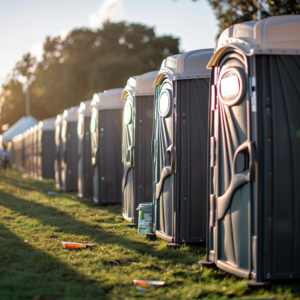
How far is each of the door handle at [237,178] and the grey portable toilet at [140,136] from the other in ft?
9.90

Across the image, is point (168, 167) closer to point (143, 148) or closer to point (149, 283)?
point (143, 148)

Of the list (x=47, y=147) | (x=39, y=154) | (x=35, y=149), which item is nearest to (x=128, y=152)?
(x=47, y=147)

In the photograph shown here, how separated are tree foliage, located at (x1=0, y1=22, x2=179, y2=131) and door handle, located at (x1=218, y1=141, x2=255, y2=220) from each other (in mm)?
25310

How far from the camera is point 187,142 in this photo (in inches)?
213

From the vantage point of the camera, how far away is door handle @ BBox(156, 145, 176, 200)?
540 cm

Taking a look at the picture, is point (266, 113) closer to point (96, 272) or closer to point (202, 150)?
point (202, 150)

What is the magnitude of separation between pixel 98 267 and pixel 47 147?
14.6 meters

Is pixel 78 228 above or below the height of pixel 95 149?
below

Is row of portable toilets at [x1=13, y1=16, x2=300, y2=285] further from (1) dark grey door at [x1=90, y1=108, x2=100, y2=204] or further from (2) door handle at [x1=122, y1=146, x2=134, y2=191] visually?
(1) dark grey door at [x1=90, y1=108, x2=100, y2=204]

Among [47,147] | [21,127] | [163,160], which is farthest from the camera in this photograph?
[21,127]

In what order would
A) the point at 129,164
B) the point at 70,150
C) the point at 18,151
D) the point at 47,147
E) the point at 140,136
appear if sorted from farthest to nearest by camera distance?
the point at 18,151 < the point at 47,147 < the point at 70,150 < the point at 129,164 < the point at 140,136

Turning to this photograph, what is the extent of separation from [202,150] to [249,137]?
5.81 ft

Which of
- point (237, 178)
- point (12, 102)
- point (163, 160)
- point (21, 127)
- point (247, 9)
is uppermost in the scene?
point (12, 102)

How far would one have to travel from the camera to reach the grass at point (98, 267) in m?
3.50
